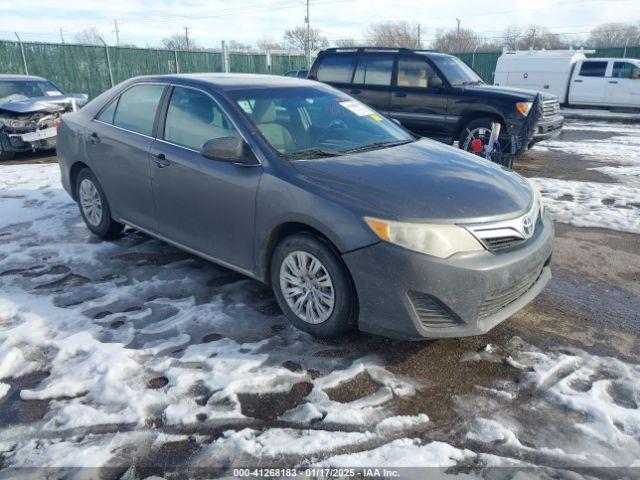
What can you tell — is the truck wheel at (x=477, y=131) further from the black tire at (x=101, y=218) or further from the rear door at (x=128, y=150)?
the black tire at (x=101, y=218)

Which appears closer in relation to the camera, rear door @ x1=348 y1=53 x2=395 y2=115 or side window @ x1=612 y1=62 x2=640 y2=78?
rear door @ x1=348 y1=53 x2=395 y2=115

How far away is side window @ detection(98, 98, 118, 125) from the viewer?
481 cm

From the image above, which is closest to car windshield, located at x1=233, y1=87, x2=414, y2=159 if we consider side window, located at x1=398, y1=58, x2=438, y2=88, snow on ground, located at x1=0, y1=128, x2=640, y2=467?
snow on ground, located at x1=0, y1=128, x2=640, y2=467

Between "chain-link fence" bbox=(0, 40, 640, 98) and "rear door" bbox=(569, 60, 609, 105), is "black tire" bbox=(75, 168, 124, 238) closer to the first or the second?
"chain-link fence" bbox=(0, 40, 640, 98)

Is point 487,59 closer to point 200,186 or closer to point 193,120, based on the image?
point 193,120

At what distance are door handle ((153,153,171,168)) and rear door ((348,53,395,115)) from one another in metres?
5.98

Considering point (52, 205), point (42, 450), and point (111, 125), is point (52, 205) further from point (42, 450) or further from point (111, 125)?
point (42, 450)

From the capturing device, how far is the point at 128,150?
443 cm

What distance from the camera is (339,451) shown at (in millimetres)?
2416

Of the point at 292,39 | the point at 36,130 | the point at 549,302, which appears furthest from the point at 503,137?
the point at 292,39

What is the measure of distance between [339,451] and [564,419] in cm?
119

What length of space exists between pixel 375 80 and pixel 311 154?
21.7ft

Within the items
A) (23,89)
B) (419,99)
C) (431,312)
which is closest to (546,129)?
(419,99)

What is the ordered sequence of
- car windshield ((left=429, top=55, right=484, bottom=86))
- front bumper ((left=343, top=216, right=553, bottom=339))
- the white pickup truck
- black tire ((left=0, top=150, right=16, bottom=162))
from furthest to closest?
the white pickup truck, black tire ((left=0, top=150, right=16, bottom=162)), car windshield ((left=429, top=55, right=484, bottom=86)), front bumper ((left=343, top=216, right=553, bottom=339))
